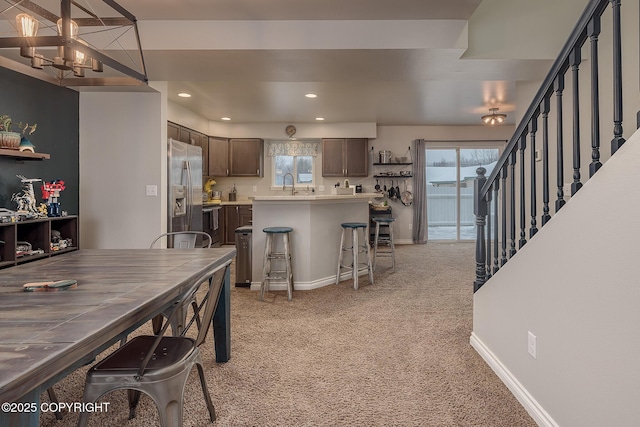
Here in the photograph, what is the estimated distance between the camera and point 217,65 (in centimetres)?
348

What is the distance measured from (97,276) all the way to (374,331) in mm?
2039

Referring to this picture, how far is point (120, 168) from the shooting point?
4219 mm

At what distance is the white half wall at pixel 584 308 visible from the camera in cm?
121

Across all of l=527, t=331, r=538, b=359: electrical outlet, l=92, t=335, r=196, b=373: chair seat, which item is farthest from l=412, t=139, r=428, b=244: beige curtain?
l=92, t=335, r=196, b=373: chair seat

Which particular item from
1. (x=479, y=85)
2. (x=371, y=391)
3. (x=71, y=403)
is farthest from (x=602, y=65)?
(x=71, y=403)

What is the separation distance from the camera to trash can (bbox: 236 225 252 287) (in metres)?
4.26

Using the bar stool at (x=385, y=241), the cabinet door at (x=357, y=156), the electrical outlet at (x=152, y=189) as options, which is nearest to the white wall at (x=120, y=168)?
the electrical outlet at (x=152, y=189)

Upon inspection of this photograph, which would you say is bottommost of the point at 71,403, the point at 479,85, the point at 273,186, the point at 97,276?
the point at 71,403

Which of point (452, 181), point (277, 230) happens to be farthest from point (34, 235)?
point (452, 181)

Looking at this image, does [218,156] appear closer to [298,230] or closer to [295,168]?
[295,168]

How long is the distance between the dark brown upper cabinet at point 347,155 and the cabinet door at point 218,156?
1.97m

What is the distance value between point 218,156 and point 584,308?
6.78 metres

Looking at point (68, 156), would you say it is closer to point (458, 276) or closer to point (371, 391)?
point (371, 391)

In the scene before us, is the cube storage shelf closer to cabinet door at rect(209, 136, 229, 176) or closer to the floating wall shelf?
the floating wall shelf
